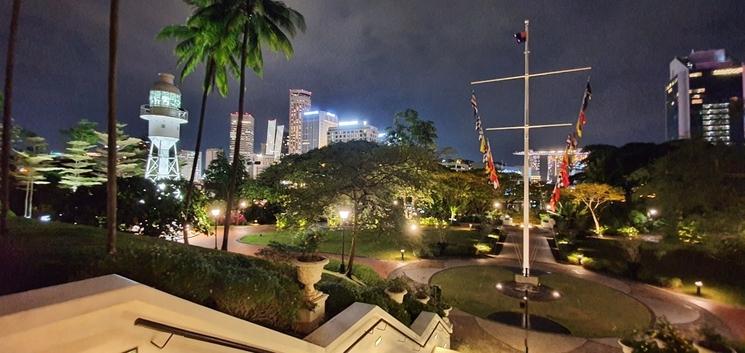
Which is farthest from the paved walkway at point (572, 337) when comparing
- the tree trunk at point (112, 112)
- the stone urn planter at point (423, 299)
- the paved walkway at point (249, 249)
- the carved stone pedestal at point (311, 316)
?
the tree trunk at point (112, 112)

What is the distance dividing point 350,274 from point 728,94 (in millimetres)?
106791

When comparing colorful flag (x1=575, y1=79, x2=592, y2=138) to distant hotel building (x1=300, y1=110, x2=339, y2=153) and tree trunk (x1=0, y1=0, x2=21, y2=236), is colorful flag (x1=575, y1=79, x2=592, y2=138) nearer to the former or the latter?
tree trunk (x1=0, y1=0, x2=21, y2=236)

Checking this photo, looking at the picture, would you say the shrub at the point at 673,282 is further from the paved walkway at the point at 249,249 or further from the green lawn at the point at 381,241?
the paved walkway at the point at 249,249

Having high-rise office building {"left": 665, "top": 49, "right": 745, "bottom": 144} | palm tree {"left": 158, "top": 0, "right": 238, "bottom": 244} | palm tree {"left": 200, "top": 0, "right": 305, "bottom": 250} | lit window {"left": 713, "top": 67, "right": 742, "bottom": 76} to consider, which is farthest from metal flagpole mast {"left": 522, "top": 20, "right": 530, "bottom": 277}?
lit window {"left": 713, "top": 67, "right": 742, "bottom": 76}

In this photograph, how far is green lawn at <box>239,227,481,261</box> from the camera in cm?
1534

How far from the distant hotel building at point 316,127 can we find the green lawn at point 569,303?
155643 millimetres

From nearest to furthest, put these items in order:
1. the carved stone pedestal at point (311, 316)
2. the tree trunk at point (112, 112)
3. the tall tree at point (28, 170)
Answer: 1. the carved stone pedestal at point (311, 316)
2. the tree trunk at point (112, 112)
3. the tall tree at point (28, 170)

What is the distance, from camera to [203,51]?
15.2 metres

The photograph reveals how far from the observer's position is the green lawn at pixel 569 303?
466 inches

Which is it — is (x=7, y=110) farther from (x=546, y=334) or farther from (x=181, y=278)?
(x=546, y=334)

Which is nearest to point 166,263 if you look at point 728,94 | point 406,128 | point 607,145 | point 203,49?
point 203,49

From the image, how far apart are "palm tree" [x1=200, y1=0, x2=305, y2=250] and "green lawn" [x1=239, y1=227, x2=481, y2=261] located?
710 centimetres

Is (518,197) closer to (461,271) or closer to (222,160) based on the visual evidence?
(461,271)

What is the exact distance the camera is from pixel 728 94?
76250 mm
